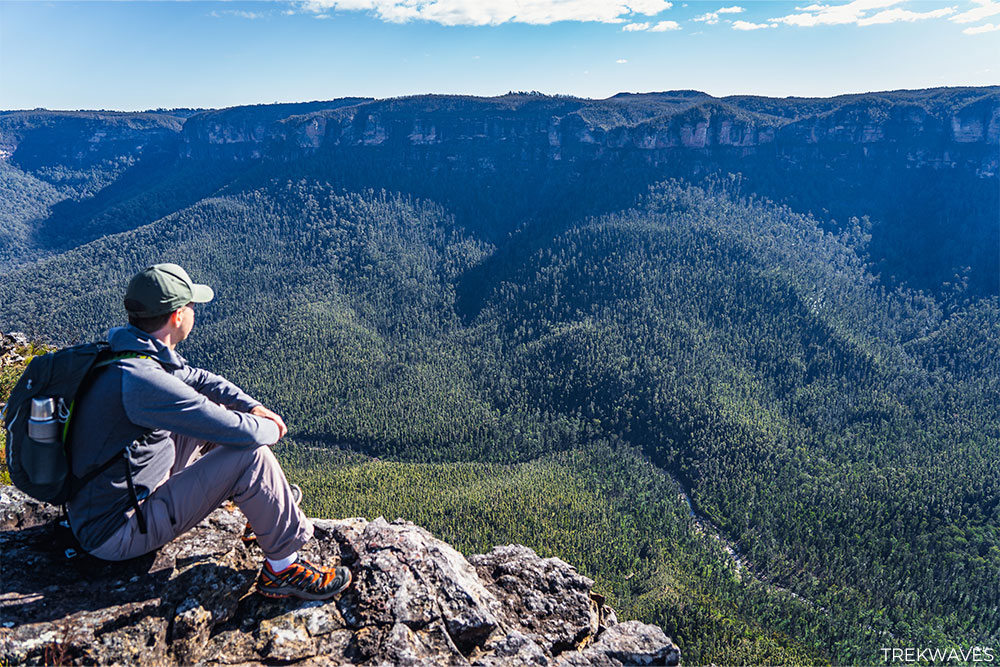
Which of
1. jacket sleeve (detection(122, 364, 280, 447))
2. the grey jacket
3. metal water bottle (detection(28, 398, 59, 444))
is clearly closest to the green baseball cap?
the grey jacket

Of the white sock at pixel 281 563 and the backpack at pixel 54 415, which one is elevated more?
the backpack at pixel 54 415

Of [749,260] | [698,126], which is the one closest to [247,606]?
[749,260]

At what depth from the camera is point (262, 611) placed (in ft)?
27.4

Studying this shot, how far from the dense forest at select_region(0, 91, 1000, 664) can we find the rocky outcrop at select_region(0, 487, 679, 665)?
42874mm

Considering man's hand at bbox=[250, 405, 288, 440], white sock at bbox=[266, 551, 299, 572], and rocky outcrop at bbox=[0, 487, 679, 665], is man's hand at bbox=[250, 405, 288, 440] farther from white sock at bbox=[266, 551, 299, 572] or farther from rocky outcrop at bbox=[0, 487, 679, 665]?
rocky outcrop at bbox=[0, 487, 679, 665]

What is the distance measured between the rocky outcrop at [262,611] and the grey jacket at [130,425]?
0.99 metres

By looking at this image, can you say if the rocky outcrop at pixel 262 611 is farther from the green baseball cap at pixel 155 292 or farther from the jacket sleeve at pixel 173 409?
the green baseball cap at pixel 155 292

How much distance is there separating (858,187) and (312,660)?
181 m

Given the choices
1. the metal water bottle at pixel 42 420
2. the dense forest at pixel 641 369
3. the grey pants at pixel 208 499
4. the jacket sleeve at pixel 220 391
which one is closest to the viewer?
the metal water bottle at pixel 42 420

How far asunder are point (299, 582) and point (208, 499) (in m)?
2.02

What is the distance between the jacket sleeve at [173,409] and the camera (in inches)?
266

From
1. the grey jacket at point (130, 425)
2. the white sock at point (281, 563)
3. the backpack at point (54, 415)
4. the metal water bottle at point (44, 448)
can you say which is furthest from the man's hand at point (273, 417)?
the metal water bottle at point (44, 448)

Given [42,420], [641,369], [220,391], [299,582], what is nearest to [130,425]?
[42,420]

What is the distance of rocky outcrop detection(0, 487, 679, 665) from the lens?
23.3 feet
